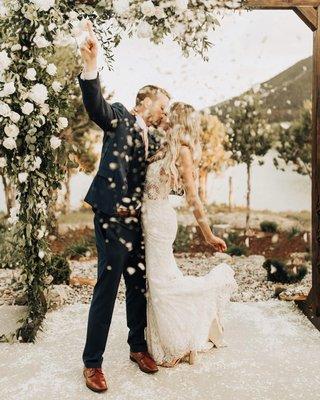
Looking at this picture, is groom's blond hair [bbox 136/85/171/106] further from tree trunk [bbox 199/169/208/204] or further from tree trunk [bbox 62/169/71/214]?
tree trunk [bbox 199/169/208/204]

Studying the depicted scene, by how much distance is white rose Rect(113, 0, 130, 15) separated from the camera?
12.9ft

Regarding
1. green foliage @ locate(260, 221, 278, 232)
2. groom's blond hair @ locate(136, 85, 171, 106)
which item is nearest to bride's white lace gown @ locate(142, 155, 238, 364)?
groom's blond hair @ locate(136, 85, 171, 106)

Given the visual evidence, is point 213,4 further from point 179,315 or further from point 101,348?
point 101,348

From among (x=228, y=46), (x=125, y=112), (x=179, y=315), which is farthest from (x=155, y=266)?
(x=228, y=46)

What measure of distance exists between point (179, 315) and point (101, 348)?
23.0 inches

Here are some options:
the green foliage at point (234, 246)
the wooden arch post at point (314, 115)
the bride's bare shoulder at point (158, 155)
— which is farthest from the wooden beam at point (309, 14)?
the green foliage at point (234, 246)

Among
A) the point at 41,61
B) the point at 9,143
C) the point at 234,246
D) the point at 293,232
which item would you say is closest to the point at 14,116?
the point at 9,143

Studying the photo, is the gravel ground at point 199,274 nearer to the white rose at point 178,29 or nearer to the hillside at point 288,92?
the white rose at point 178,29

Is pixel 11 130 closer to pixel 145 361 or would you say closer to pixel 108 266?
pixel 108 266

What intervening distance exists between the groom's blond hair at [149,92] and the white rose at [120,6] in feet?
3.19

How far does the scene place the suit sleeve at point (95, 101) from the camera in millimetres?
2832

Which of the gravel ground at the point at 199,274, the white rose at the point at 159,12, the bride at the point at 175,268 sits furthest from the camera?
the gravel ground at the point at 199,274

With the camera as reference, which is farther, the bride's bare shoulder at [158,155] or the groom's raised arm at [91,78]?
the bride's bare shoulder at [158,155]

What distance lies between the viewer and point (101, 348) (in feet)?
11.0
